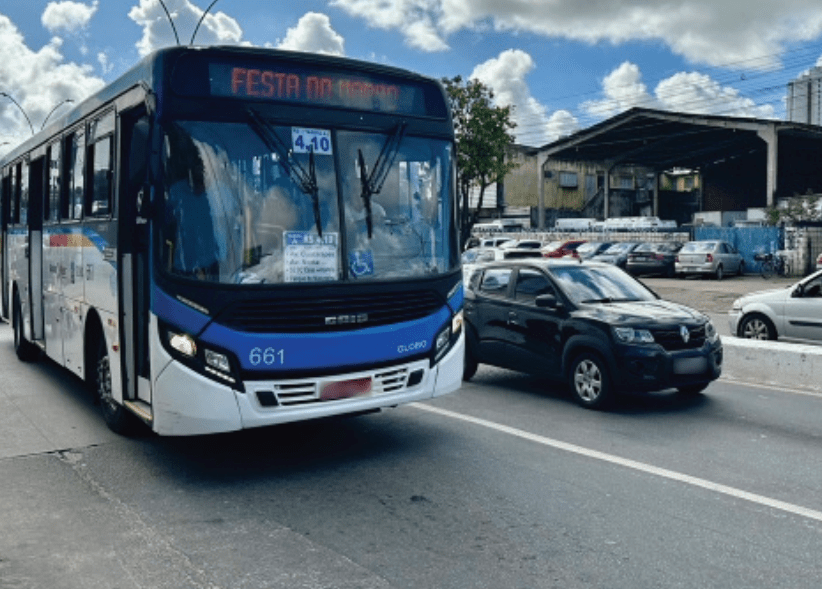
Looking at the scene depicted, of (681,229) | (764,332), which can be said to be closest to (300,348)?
(764,332)

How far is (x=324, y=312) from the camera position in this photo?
604 centimetres

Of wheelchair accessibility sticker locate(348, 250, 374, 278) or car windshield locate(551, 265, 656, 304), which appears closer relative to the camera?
wheelchair accessibility sticker locate(348, 250, 374, 278)

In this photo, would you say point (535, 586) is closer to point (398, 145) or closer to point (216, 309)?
point (216, 309)

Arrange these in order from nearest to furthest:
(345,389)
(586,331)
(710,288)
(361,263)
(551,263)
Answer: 1. (345,389)
2. (361,263)
3. (586,331)
4. (551,263)
5. (710,288)

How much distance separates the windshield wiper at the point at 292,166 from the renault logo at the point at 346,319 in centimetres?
62

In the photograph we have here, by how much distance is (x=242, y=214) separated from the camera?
19.2 ft

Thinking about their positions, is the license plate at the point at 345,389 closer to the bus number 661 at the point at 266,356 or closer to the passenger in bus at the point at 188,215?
the bus number 661 at the point at 266,356

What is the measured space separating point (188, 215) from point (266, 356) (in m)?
1.11

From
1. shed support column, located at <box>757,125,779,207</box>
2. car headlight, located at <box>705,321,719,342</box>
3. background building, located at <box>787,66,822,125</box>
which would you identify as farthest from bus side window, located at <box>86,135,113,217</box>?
background building, located at <box>787,66,822,125</box>

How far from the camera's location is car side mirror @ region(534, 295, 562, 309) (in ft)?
30.3

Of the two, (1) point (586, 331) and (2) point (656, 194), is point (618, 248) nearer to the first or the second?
(1) point (586, 331)

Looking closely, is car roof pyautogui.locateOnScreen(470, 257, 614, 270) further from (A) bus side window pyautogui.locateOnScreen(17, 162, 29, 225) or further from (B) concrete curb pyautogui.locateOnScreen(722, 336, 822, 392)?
(A) bus side window pyautogui.locateOnScreen(17, 162, 29, 225)

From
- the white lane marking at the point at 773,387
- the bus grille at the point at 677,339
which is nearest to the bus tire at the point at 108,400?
the bus grille at the point at 677,339

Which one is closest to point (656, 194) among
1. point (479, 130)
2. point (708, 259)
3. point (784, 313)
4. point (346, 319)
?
point (479, 130)
